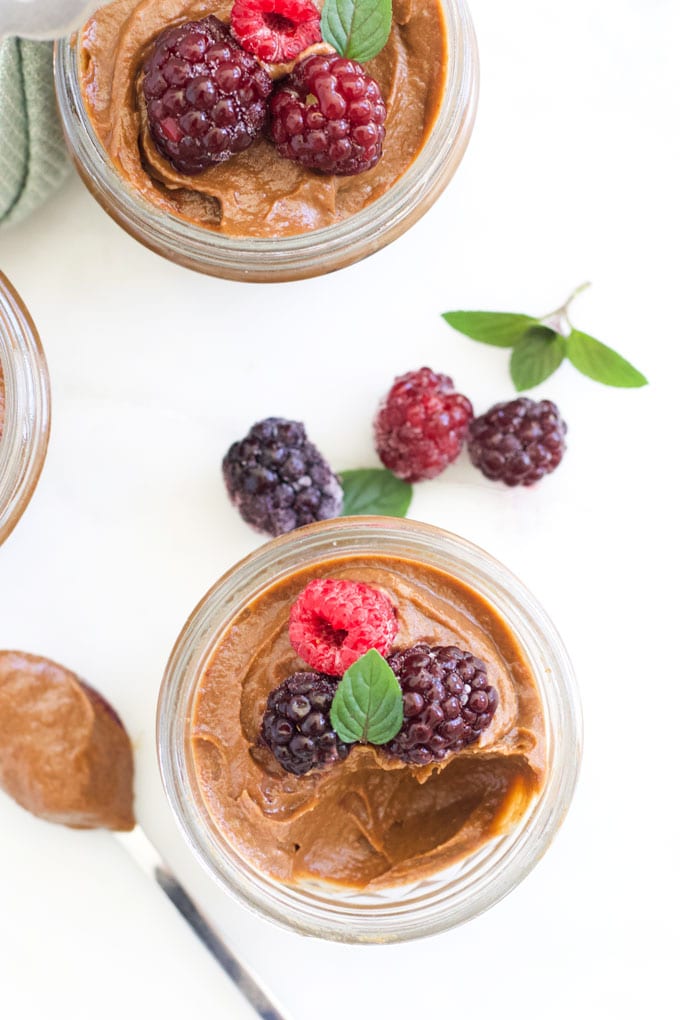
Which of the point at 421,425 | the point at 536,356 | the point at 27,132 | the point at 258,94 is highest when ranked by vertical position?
the point at 258,94

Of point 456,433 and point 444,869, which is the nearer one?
point 444,869

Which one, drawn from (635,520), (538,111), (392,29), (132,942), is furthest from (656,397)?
(132,942)

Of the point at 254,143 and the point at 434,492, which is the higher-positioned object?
the point at 254,143

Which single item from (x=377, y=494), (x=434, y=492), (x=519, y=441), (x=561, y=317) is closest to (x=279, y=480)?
(x=377, y=494)

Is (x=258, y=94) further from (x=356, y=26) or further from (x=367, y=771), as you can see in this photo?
(x=367, y=771)

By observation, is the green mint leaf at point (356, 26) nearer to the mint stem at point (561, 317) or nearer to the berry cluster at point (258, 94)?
the berry cluster at point (258, 94)

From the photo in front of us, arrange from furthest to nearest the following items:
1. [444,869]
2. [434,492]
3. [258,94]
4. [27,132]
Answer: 1. [434,492]
2. [27,132]
3. [444,869]
4. [258,94]
